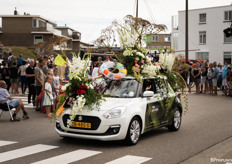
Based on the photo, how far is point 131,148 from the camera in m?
8.38

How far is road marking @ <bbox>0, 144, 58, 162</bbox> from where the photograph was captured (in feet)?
24.6

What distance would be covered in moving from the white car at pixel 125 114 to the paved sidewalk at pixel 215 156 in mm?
1610

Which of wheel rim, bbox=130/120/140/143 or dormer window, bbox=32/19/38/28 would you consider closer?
wheel rim, bbox=130/120/140/143

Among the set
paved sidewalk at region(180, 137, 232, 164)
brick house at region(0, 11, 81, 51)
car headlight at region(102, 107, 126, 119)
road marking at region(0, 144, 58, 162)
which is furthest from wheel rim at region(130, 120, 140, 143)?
brick house at region(0, 11, 81, 51)

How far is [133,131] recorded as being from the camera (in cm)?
863

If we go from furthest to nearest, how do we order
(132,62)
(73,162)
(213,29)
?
(213,29) < (132,62) < (73,162)

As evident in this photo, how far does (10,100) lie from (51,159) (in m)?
5.54

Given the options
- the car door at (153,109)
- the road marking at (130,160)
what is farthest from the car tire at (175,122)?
the road marking at (130,160)

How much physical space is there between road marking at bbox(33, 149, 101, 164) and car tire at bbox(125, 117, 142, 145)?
34.8 inches

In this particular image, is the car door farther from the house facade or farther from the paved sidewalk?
the house facade

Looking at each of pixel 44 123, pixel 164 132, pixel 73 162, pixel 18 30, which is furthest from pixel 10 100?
pixel 18 30

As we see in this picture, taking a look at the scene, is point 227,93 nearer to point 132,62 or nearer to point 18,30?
point 132,62

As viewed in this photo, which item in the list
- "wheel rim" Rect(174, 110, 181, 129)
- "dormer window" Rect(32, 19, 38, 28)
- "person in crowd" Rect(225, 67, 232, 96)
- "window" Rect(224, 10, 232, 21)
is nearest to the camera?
"wheel rim" Rect(174, 110, 181, 129)

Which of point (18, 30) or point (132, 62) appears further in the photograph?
point (18, 30)
